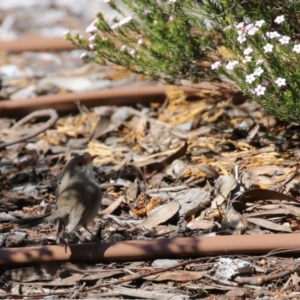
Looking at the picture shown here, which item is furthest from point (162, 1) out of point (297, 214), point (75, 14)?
point (75, 14)

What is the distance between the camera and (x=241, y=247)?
16.1 feet

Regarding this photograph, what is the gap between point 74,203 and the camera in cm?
547

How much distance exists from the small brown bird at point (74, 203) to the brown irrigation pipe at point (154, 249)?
185 millimetres

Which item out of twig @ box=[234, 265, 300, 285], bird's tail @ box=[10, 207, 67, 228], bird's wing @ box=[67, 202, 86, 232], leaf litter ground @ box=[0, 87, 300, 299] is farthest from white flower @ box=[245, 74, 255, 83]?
bird's tail @ box=[10, 207, 67, 228]

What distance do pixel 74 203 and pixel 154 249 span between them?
2.54ft

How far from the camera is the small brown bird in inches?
207

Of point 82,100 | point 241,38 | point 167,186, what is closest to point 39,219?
point 167,186

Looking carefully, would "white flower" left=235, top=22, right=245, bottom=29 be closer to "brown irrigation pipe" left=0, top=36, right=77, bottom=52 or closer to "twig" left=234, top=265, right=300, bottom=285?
"twig" left=234, top=265, right=300, bottom=285

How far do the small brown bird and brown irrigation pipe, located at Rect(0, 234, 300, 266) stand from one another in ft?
0.61

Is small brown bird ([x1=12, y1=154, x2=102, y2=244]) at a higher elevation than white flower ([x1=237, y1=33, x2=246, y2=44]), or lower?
lower

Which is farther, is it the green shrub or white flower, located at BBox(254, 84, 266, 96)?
the green shrub

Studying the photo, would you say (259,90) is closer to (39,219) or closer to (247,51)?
(247,51)

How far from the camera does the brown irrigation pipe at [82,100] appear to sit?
326 inches

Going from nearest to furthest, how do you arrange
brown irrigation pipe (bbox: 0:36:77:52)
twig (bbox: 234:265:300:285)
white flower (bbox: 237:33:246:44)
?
twig (bbox: 234:265:300:285), white flower (bbox: 237:33:246:44), brown irrigation pipe (bbox: 0:36:77:52)
